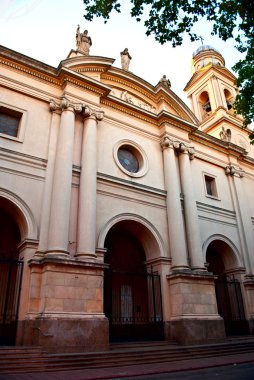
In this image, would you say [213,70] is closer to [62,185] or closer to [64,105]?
[64,105]

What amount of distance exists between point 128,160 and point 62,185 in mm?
4805

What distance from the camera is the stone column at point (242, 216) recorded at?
17.4m

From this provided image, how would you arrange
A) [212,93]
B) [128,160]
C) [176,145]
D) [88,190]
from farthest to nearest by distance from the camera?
[212,93], [176,145], [128,160], [88,190]

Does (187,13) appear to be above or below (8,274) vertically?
above

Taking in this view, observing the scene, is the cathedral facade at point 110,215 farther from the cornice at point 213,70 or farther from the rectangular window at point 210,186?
the cornice at point 213,70

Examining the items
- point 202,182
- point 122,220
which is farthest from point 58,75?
point 202,182

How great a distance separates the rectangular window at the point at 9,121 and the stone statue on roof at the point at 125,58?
7931 mm

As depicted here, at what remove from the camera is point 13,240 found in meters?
13.4

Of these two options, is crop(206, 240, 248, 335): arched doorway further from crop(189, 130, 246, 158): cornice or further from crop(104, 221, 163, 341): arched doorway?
crop(189, 130, 246, 158): cornice

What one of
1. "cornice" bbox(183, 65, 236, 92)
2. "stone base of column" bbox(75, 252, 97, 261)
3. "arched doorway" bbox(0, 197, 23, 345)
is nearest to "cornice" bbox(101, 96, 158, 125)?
"arched doorway" bbox(0, 197, 23, 345)

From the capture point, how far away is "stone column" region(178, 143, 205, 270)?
14492mm

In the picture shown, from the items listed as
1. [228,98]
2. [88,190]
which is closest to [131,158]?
[88,190]

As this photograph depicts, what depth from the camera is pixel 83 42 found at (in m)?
16.6

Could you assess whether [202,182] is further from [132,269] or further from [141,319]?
[141,319]
